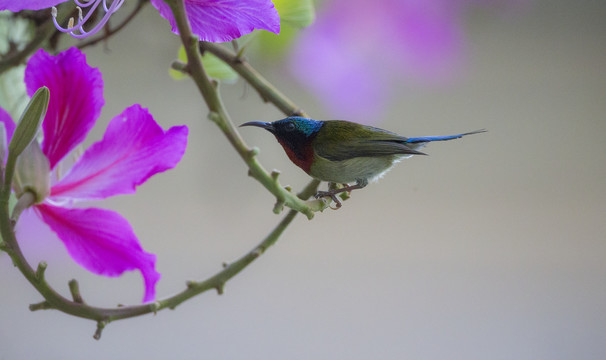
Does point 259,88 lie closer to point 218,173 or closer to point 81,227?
point 81,227

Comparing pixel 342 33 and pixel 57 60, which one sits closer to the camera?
pixel 57 60

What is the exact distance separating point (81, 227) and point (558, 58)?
0.61m

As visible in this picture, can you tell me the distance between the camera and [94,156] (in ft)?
0.48

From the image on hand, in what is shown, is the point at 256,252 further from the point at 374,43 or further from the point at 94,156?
the point at 374,43

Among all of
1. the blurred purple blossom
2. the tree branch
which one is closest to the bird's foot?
the tree branch

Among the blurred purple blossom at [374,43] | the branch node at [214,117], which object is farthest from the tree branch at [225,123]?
the blurred purple blossom at [374,43]

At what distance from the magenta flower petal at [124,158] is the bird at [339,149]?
2 cm

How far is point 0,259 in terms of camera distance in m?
0.20

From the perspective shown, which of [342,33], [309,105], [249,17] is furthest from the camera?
[309,105]

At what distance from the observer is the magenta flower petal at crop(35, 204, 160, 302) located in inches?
5.6

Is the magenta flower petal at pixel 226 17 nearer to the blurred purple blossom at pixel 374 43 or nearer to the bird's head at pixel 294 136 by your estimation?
the bird's head at pixel 294 136

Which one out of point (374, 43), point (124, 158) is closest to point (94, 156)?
point (124, 158)

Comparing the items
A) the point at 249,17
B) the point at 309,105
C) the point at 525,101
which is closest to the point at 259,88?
the point at 249,17

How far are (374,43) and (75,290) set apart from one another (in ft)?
0.75
